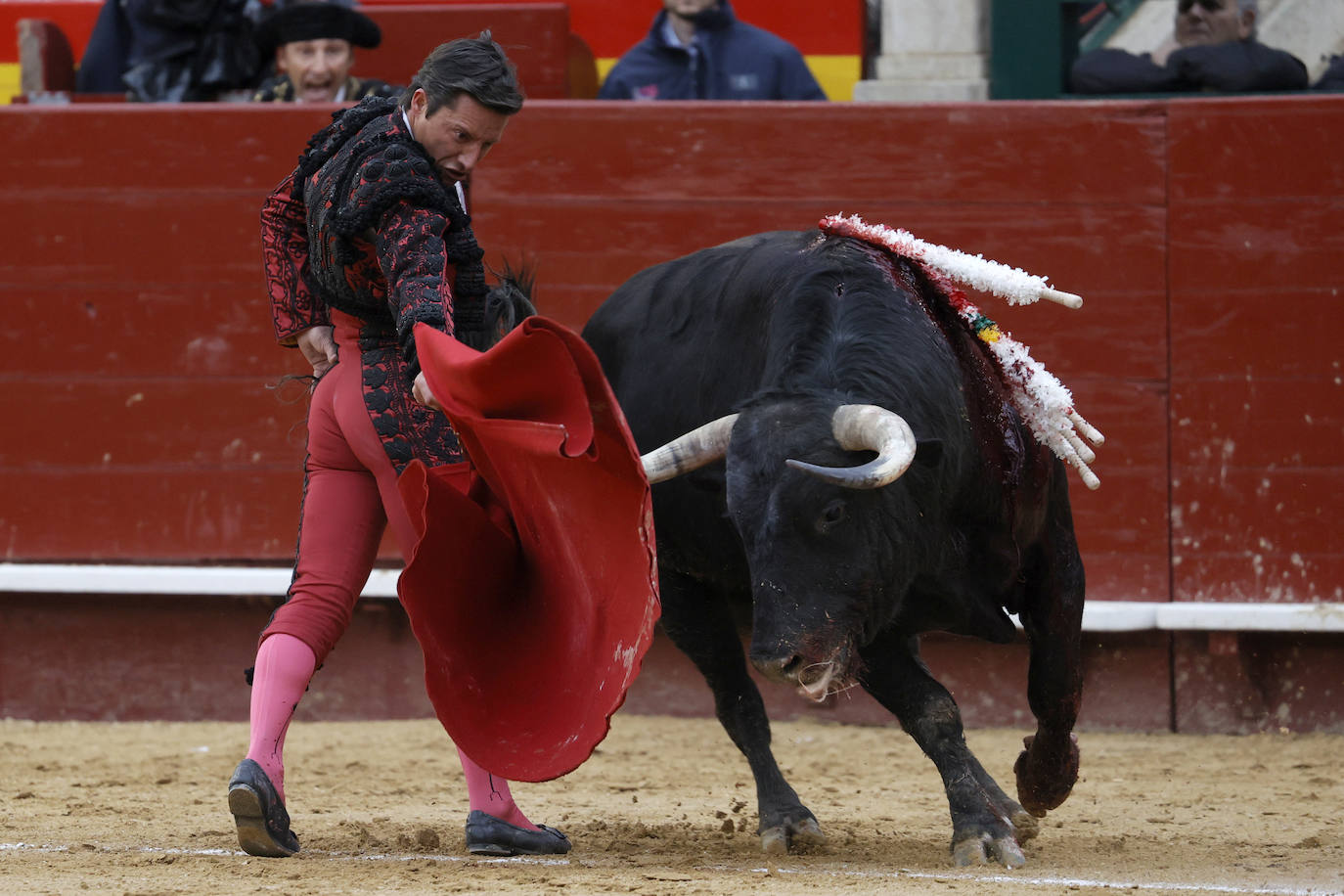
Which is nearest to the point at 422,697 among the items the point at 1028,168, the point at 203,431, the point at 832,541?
the point at 203,431

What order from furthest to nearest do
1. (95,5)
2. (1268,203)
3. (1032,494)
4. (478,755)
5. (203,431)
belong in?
(95,5), (203,431), (1268,203), (1032,494), (478,755)

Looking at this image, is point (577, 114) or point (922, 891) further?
point (577, 114)

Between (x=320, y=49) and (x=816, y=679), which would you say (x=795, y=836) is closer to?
(x=816, y=679)

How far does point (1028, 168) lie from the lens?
5398 mm

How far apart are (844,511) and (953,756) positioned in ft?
1.87

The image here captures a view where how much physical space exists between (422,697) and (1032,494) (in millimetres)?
2604

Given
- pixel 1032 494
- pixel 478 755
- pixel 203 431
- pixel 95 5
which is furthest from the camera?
pixel 95 5

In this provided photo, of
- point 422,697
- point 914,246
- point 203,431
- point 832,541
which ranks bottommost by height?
point 422,697

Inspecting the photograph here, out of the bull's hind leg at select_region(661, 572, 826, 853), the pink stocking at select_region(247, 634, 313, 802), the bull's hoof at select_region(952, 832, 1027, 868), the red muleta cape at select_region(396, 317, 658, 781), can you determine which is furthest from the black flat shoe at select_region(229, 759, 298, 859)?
the bull's hoof at select_region(952, 832, 1027, 868)

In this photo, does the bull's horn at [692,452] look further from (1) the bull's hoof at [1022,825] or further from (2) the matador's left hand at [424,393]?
(1) the bull's hoof at [1022,825]

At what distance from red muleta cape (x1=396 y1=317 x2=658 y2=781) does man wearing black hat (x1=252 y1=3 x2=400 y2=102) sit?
8.54 ft

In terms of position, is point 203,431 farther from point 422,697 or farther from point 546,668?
point 546,668

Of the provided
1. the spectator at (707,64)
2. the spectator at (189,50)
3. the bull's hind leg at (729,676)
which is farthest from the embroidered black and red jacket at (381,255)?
the spectator at (189,50)

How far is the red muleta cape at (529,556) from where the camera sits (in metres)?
3.17
